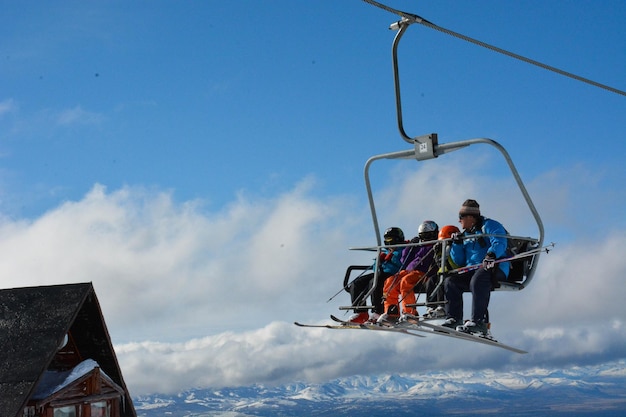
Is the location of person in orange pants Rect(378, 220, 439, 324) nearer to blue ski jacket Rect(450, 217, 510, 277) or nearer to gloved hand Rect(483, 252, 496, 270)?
blue ski jacket Rect(450, 217, 510, 277)

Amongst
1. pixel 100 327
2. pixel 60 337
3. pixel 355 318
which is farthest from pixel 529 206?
pixel 100 327

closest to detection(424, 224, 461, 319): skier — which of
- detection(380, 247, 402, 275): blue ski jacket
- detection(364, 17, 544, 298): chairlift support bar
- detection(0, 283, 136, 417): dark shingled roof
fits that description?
detection(380, 247, 402, 275): blue ski jacket

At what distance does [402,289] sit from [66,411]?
12.3 metres

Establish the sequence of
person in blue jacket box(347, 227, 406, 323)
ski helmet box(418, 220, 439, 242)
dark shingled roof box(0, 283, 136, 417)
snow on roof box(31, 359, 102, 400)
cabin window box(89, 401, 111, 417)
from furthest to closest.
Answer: cabin window box(89, 401, 111, 417) → snow on roof box(31, 359, 102, 400) → dark shingled roof box(0, 283, 136, 417) → person in blue jacket box(347, 227, 406, 323) → ski helmet box(418, 220, 439, 242)

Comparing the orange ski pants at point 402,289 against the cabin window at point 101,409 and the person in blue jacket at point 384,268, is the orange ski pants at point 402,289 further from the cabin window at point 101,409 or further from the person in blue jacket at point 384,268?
the cabin window at point 101,409

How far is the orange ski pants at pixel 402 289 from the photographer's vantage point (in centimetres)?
1157

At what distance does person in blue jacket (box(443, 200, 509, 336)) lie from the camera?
10703 mm

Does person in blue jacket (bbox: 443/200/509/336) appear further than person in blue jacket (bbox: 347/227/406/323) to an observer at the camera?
No

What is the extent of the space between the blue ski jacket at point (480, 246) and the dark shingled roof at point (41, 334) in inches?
480

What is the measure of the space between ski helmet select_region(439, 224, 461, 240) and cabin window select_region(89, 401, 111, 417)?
44.6ft

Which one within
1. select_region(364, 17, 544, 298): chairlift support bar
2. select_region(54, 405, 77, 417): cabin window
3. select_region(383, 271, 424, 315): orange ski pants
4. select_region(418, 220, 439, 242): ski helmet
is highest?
select_region(364, 17, 544, 298): chairlift support bar

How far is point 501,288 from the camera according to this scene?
11.1m

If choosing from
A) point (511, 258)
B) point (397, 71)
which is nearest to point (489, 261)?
point (511, 258)

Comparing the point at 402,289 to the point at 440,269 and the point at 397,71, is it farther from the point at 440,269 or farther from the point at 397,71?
the point at 397,71
